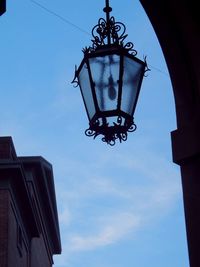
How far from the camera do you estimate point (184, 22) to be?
15.9 ft

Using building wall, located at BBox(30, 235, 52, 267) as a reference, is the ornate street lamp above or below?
above

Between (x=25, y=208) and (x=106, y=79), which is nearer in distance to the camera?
(x=106, y=79)

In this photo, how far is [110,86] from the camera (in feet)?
16.6

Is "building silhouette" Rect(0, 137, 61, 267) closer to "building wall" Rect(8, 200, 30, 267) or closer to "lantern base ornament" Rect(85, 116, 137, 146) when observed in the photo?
"building wall" Rect(8, 200, 30, 267)

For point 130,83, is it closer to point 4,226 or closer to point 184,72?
point 184,72

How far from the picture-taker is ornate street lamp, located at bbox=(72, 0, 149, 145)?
5.03 metres

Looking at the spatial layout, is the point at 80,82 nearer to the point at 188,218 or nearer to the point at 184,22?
the point at 184,22

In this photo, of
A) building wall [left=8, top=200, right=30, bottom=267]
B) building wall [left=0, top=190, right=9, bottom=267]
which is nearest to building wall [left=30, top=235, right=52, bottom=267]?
building wall [left=8, top=200, right=30, bottom=267]

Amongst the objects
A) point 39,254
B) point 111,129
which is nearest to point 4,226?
point 39,254

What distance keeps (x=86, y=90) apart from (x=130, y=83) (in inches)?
12.3

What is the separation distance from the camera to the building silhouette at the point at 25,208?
21672 millimetres

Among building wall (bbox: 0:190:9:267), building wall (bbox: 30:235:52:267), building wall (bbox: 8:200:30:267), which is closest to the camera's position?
building wall (bbox: 0:190:9:267)

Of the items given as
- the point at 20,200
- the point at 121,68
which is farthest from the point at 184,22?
the point at 20,200

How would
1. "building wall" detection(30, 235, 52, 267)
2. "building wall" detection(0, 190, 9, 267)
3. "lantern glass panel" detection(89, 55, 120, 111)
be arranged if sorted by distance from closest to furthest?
1. "lantern glass panel" detection(89, 55, 120, 111)
2. "building wall" detection(0, 190, 9, 267)
3. "building wall" detection(30, 235, 52, 267)
